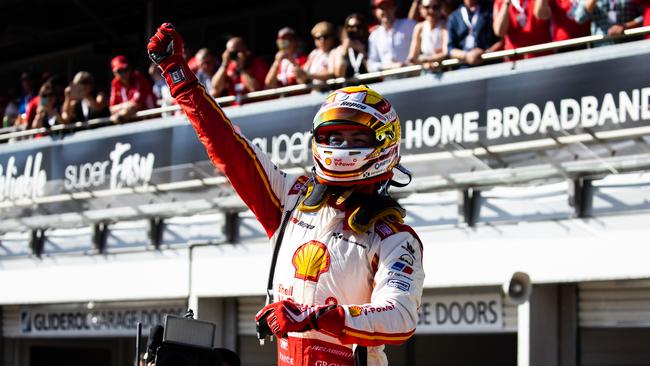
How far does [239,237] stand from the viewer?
531 inches

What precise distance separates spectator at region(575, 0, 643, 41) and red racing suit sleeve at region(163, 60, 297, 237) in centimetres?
558

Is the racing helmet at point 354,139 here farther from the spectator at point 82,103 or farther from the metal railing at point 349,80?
the spectator at point 82,103

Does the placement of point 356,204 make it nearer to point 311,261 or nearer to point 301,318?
point 311,261

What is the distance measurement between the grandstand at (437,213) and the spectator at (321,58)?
175mm

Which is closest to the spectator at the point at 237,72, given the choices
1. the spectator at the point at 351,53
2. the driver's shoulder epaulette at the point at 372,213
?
the spectator at the point at 351,53

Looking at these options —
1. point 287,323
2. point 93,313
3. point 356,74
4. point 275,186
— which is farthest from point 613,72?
point 93,313

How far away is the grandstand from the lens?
1051 centimetres

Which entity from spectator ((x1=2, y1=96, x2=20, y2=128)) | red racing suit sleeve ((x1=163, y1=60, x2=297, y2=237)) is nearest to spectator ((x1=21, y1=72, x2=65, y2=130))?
spectator ((x1=2, y1=96, x2=20, y2=128))

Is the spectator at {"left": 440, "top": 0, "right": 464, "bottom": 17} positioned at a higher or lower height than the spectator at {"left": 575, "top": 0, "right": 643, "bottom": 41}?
higher

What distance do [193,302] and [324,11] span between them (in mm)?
5915

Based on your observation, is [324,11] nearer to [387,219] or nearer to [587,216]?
[587,216]

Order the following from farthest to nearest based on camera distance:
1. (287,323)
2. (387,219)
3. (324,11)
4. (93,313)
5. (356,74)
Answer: (324,11) → (93,313) → (356,74) → (387,219) → (287,323)

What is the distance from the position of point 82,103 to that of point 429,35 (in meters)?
5.10

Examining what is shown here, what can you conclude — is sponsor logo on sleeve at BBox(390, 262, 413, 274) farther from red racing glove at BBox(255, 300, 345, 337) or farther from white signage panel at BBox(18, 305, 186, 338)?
white signage panel at BBox(18, 305, 186, 338)
